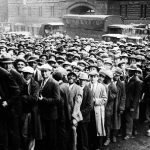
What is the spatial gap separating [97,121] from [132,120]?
1.43m

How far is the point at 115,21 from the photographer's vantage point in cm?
2844

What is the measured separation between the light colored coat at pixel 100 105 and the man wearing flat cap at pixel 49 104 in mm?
1119

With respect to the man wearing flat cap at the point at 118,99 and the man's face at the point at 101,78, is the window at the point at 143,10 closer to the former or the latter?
the man wearing flat cap at the point at 118,99

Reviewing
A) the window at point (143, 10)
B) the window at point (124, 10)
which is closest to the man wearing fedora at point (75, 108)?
the window at point (143, 10)

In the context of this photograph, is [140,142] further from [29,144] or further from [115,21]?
[115,21]

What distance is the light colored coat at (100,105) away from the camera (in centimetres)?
618

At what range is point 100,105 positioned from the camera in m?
6.22

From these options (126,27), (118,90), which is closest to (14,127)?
(118,90)

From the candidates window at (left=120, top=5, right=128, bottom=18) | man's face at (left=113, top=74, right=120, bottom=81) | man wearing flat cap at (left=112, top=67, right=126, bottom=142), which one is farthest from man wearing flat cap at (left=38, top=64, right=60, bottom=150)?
window at (left=120, top=5, right=128, bottom=18)

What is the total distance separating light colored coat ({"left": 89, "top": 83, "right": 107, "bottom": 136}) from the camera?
6.18 m

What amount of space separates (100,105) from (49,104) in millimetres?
1394

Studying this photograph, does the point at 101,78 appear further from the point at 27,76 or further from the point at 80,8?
the point at 80,8

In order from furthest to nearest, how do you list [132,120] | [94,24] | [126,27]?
[94,24], [126,27], [132,120]

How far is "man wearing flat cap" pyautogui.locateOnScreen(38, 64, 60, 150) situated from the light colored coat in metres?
1.12
